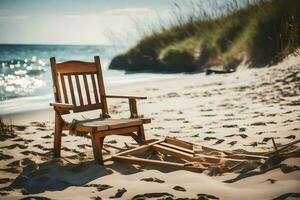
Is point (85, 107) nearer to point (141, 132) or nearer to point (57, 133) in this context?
point (57, 133)

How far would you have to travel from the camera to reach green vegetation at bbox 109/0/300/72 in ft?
37.2

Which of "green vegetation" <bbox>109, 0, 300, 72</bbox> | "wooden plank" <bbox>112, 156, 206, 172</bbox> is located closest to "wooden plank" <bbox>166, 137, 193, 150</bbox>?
"wooden plank" <bbox>112, 156, 206, 172</bbox>

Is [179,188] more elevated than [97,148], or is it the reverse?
[97,148]

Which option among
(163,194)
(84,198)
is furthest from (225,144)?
(84,198)

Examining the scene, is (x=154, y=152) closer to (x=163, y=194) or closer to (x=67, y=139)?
(x=163, y=194)

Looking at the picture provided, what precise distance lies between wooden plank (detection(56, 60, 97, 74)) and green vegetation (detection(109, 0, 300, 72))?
531cm

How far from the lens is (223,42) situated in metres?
14.5

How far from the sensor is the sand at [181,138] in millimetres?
3197

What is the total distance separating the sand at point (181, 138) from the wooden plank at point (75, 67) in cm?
93

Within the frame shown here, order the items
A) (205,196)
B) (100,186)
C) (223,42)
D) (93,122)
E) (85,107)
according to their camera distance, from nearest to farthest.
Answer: (205,196)
(100,186)
(93,122)
(85,107)
(223,42)

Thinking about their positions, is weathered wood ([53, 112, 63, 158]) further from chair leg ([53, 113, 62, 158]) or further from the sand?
the sand

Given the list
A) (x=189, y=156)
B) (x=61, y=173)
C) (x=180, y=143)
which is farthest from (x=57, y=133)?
(x=189, y=156)

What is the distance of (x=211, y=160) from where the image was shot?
390cm

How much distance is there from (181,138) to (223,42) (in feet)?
32.1
